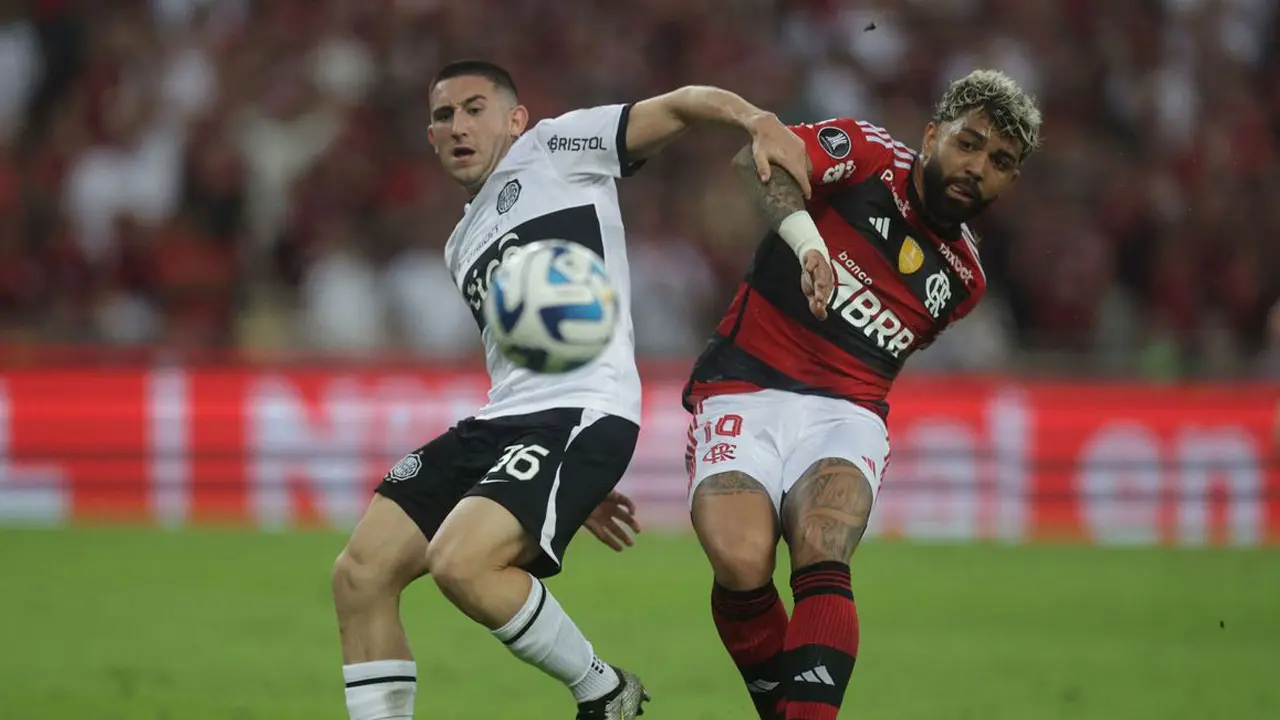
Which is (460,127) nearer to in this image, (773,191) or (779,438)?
(773,191)

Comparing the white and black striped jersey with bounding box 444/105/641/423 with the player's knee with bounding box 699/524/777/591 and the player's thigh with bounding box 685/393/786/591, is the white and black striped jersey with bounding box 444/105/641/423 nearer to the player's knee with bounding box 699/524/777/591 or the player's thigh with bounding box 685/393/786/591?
the player's thigh with bounding box 685/393/786/591

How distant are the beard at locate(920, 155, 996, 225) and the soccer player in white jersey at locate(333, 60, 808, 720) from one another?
574 mm

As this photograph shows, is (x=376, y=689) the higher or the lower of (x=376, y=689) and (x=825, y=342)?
the lower

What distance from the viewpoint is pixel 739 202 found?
1445 centimetres

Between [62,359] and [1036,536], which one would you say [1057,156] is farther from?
[62,359]

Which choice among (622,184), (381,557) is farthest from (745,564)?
(622,184)

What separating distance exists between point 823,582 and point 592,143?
1.68m

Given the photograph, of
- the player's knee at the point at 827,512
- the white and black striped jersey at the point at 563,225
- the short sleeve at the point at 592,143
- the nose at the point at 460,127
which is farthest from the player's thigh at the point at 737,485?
the nose at the point at 460,127

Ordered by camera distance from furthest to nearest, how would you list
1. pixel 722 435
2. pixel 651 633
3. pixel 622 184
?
pixel 622 184
pixel 651 633
pixel 722 435

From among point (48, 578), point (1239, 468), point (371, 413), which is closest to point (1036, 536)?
point (1239, 468)

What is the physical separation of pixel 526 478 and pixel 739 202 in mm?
9127

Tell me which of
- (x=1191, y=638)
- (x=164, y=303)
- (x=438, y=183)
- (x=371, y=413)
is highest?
→ (x=438, y=183)

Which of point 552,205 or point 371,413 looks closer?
point 552,205

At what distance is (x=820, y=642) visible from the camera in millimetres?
5371
